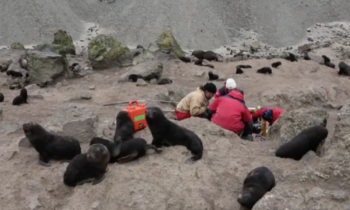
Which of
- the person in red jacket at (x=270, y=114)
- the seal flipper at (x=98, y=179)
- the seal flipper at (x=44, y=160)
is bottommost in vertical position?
the person in red jacket at (x=270, y=114)

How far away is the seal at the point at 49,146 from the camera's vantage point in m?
7.87

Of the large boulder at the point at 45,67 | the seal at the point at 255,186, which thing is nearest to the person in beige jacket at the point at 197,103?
the seal at the point at 255,186

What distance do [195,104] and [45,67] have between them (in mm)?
7722

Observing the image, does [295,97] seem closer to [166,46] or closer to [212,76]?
[212,76]

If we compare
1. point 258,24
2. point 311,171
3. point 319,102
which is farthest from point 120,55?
point 258,24

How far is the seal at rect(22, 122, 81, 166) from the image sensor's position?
787 cm

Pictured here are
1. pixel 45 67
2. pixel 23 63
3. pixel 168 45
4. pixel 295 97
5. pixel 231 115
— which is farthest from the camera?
pixel 168 45

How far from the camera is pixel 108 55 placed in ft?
60.7

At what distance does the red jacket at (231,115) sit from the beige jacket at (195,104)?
60 centimetres

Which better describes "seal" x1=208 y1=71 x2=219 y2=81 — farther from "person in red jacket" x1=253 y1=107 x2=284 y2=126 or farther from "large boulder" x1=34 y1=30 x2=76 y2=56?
"large boulder" x1=34 y1=30 x2=76 y2=56

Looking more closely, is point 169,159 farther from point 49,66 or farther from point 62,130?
point 49,66

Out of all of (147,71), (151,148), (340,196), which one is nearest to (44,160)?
(151,148)

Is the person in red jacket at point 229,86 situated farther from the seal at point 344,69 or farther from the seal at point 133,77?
the seal at point 344,69

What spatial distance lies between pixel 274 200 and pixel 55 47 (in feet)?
56.6
